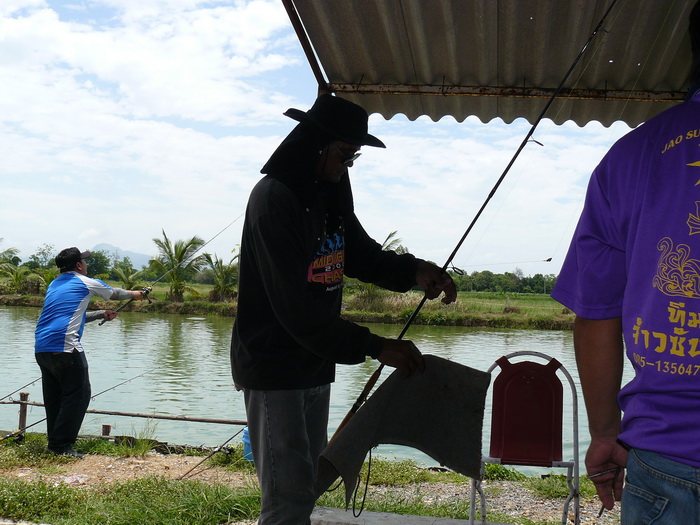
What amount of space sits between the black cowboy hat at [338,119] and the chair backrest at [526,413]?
56.9 inches

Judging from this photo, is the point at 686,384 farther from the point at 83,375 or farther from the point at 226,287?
the point at 226,287

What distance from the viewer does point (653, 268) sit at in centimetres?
121

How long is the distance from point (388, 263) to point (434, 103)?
2324 millimetres

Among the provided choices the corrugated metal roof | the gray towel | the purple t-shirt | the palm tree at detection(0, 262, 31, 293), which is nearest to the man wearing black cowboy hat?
the gray towel

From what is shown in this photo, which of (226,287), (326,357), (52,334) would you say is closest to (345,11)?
(326,357)

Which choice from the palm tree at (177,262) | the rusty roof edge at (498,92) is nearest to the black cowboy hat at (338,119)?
the rusty roof edge at (498,92)

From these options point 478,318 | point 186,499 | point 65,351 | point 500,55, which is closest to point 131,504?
point 186,499

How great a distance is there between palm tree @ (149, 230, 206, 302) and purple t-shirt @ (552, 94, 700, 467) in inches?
1305

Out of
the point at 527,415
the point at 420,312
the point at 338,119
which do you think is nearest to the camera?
the point at 338,119

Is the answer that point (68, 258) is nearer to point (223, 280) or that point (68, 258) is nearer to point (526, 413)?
point (526, 413)

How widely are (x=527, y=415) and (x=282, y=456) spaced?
1527mm

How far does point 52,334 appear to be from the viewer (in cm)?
652

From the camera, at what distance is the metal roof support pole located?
3626 millimetres

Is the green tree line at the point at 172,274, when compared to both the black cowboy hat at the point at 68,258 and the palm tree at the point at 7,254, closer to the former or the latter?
the palm tree at the point at 7,254
